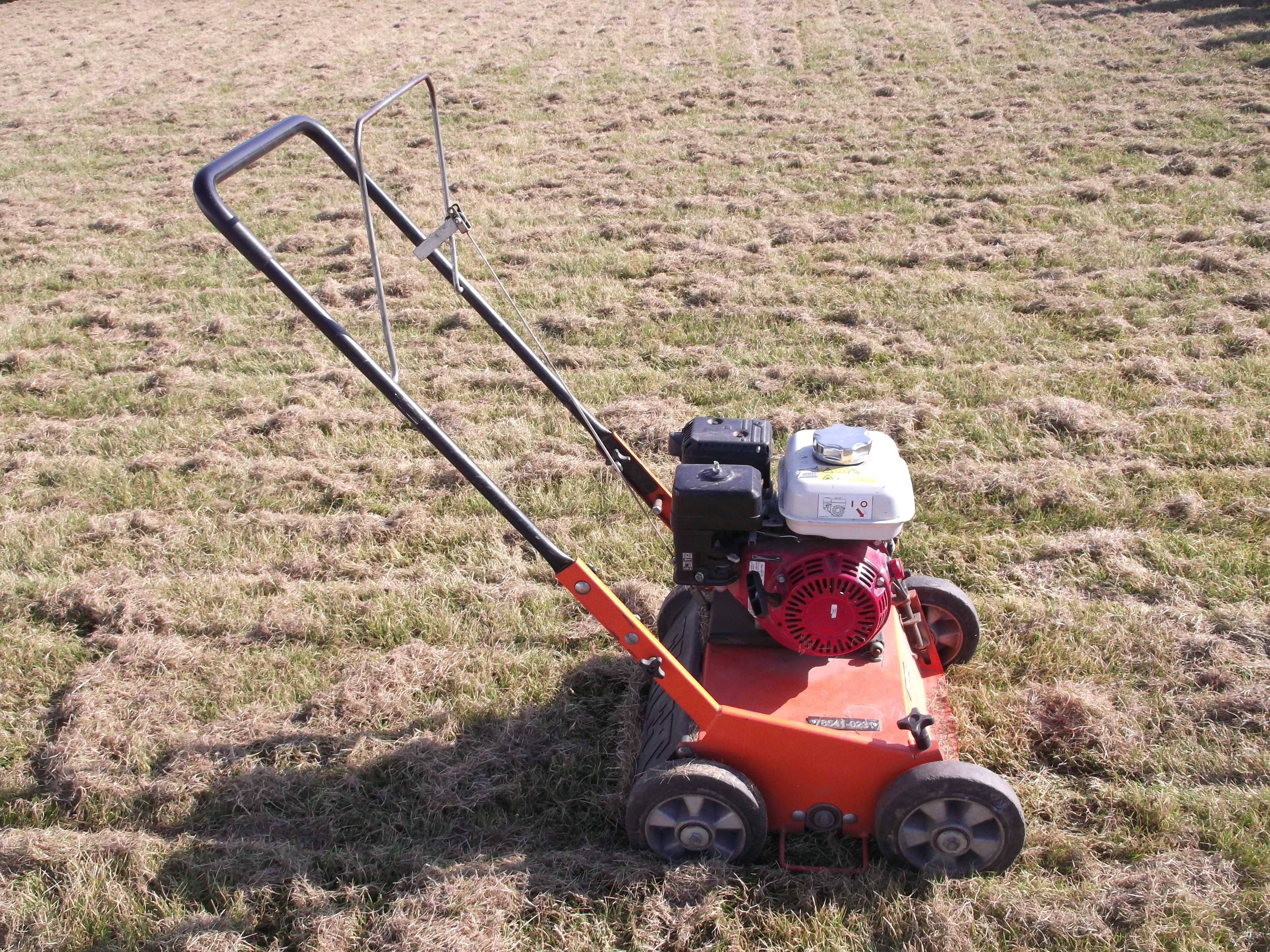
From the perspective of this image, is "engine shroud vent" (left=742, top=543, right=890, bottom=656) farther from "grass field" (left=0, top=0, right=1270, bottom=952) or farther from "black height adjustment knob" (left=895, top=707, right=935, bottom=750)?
"grass field" (left=0, top=0, right=1270, bottom=952)

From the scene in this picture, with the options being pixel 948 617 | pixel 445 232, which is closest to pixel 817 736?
pixel 948 617

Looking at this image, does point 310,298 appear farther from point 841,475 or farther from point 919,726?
point 919,726

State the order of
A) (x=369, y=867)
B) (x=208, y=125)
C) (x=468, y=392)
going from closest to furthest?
(x=369, y=867) → (x=468, y=392) → (x=208, y=125)

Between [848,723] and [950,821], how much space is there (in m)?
0.38

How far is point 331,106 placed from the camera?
1462 cm

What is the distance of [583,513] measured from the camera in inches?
200

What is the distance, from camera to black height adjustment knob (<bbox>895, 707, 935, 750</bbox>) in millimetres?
2957

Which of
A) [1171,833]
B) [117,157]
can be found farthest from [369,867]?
[117,157]

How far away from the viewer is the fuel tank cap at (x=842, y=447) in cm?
311

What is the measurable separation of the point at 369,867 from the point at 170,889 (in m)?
0.58

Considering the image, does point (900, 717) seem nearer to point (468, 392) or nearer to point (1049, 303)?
point (468, 392)

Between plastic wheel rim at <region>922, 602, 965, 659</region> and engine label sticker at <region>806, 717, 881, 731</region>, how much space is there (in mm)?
827

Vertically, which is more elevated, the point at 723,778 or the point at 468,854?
the point at 723,778

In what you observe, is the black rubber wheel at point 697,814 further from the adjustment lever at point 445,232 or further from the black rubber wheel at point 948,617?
the adjustment lever at point 445,232
